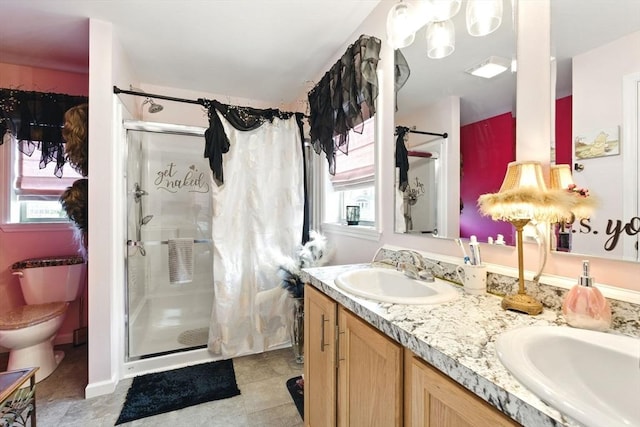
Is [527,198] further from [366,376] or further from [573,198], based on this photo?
[366,376]

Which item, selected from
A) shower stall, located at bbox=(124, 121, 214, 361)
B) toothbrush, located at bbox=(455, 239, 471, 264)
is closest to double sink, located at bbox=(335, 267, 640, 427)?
toothbrush, located at bbox=(455, 239, 471, 264)

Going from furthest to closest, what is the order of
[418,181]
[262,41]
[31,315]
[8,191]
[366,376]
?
[8,191]
[262,41]
[31,315]
[418,181]
[366,376]

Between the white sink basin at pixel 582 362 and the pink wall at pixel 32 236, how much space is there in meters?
3.16

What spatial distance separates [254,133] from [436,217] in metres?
1.58

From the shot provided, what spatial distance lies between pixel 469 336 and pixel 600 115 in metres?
0.73

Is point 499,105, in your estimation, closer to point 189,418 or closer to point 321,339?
point 321,339

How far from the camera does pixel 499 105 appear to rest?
110cm

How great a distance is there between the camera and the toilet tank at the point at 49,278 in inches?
87.0

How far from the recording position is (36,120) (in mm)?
2234

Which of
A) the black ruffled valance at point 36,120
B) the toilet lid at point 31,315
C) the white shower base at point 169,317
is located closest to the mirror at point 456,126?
the white shower base at point 169,317

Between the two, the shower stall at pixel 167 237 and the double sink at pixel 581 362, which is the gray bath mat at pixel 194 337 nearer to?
the shower stall at pixel 167 237

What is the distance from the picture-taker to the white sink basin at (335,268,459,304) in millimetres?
944

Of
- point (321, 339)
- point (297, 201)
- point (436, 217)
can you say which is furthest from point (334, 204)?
point (321, 339)

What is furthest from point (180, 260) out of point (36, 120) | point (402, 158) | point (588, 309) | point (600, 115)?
point (600, 115)
